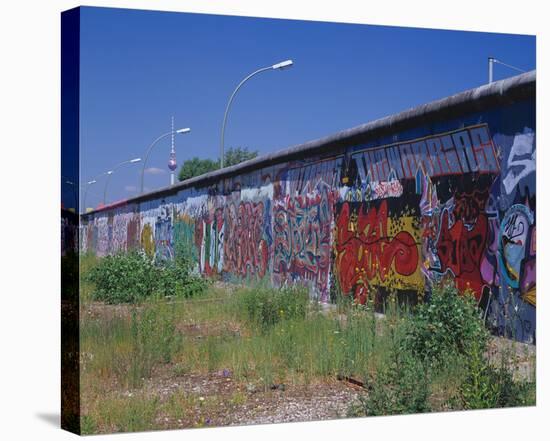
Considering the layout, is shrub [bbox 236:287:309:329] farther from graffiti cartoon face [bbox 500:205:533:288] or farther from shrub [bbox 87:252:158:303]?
graffiti cartoon face [bbox 500:205:533:288]

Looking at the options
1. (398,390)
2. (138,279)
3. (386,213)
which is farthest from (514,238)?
(138,279)

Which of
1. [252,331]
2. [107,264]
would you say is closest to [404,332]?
[252,331]

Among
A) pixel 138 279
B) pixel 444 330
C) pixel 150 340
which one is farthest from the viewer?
pixel 444 330

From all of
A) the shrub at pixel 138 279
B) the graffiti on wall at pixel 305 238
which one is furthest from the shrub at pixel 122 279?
the graffiti on wall at pixel 305 238

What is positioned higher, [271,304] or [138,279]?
[138,279]

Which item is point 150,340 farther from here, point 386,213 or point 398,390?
point 386,213

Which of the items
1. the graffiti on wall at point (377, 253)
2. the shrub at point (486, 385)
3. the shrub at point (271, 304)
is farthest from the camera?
the graffiti on wall at point (377, 253)

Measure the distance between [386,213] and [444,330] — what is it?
1.67 metres

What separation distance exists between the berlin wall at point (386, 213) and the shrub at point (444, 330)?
0.47 m

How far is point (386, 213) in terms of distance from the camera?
11086mm

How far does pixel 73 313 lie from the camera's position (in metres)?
8.80

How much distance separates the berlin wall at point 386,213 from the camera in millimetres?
10367

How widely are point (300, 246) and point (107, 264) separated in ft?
8.24

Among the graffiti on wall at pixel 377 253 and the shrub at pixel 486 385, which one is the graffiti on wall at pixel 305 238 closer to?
the graffiti on wall at pixel 377 253
